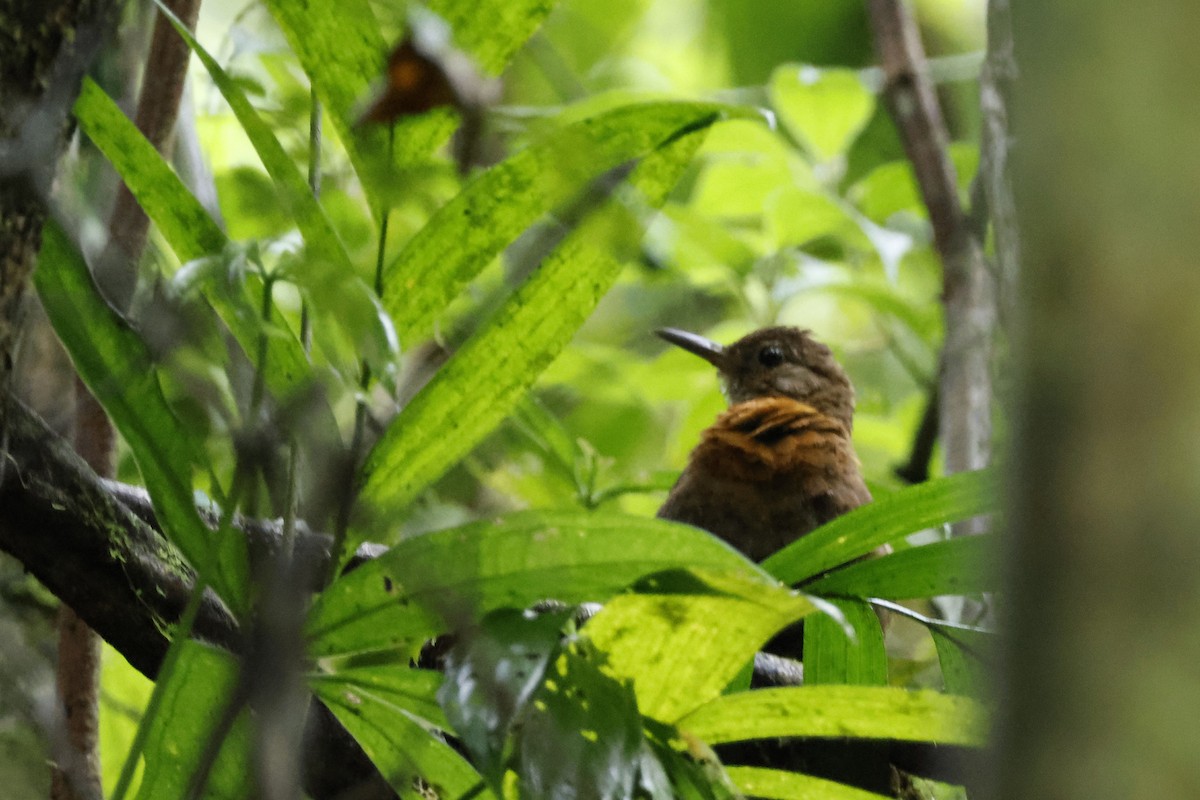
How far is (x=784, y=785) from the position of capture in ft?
4.86

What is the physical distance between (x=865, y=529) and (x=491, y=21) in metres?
0.73

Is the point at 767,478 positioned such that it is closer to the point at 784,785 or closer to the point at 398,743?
the point at 784,785

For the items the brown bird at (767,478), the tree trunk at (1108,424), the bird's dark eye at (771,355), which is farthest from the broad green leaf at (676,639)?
the bird's dark eye at (771,355)

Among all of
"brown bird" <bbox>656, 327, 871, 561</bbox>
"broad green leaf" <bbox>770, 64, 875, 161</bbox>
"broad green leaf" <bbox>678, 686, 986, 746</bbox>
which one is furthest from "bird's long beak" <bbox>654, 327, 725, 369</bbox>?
"broad green leaf" <bbox>678, 686, 986, 746</bbox>

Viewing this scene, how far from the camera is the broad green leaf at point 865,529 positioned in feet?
5.26

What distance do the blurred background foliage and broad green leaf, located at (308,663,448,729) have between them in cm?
17

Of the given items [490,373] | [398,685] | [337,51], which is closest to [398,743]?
[398,685]

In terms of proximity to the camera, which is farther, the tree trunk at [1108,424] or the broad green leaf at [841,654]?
the broad green leaf at [841,654]

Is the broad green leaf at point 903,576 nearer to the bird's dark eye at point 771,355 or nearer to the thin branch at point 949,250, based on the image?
the thin branch at point 949,250

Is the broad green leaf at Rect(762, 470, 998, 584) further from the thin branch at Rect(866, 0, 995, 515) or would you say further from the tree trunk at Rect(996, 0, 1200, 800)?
the thin branch at Rect(866, 0, 995, 515)

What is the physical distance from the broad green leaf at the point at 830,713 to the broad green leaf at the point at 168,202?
56cm

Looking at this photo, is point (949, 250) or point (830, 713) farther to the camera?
point (949, 250)

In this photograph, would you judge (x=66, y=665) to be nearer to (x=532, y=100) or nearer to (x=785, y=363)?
(x=785, y=363)

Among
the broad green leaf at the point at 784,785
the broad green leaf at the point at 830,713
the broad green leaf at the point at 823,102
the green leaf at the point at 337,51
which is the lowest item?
the broad green leaf at the point at 784,785
